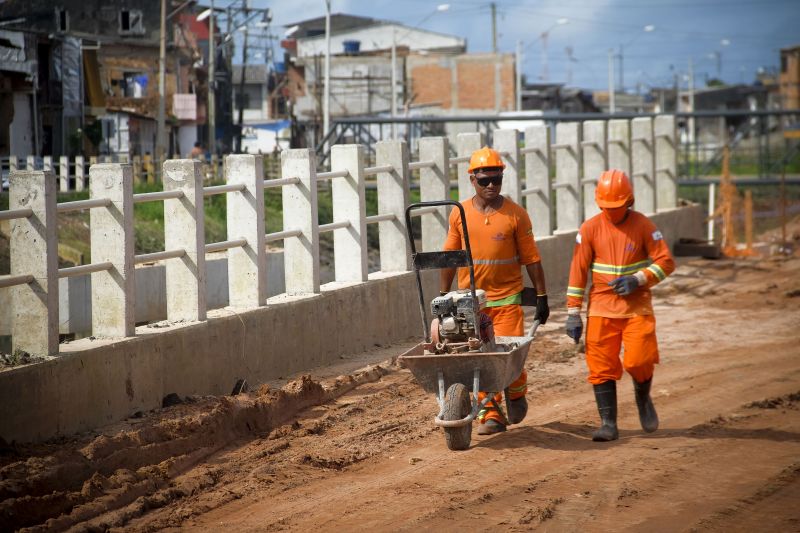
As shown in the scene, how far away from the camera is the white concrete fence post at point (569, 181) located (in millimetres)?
18766

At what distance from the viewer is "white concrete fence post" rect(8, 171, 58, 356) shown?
839cm

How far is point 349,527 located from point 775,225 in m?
33.2

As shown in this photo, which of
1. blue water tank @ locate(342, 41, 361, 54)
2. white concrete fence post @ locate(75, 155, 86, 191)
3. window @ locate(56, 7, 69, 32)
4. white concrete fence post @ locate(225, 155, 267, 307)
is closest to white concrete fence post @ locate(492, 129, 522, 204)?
white concrete fence post @ locate(225, 155, 267, 307)

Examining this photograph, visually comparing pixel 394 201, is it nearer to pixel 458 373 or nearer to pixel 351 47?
pixel 458 373

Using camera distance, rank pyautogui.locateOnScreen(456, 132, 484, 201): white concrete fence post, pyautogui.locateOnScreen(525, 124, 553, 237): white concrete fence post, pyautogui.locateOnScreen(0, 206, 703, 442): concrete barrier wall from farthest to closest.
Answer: pyautogui.locateOnScreen(525, 124, 553, 237): white concrete fence post → pyautogui.locateOnScreen(456, 132, 484, 201): white concrete fence post → pyautogui.locateOnScreen(0, 206, 703, 442): concrete barrier wall

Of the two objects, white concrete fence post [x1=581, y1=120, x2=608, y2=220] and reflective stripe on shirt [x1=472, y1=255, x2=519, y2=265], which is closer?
reflective stripe on shirt [x1=472, y1=255, x2=519, y2=265]

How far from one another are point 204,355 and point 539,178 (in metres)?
8.59

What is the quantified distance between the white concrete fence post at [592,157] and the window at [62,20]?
44.0 meters

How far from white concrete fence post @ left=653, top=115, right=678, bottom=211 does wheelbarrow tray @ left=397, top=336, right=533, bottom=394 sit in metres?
15.6

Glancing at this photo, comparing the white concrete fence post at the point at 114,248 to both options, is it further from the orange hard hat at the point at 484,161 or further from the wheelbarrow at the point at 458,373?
the orange hard hat at the point at 484,161

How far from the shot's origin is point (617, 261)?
8570mm

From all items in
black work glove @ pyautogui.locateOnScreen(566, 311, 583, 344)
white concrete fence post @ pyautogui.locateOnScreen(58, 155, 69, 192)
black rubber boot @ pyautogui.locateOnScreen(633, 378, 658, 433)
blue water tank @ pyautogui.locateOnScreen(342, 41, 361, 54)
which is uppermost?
blue water tank @ pyautogui.locateOnScreen(342, 41, 361, 54)

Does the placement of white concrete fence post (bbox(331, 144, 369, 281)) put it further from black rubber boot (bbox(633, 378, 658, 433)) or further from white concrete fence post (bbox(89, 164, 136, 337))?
black rubber boot (bbox(633, 378, 658, 433))

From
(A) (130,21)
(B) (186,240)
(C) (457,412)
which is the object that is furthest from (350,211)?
(A) (130,21)
